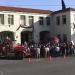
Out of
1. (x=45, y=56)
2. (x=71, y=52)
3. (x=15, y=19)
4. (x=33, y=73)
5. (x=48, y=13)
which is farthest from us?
(x=48, y=13)

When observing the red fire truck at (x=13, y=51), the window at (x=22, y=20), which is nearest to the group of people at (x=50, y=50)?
the red fire truck at (x=13, y=51)

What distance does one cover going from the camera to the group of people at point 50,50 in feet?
128

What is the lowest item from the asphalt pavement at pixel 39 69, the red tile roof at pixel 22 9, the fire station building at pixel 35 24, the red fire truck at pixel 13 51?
the asphalt pavement at pixel 39 69

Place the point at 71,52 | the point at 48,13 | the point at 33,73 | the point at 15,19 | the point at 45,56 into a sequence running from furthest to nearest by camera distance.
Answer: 1. the point at 48,13
2. the point at 15,19
3. the point at 71,52
4. the point at 45,56
5. the point at 33,73

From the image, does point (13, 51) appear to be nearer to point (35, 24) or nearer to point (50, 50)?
point (50, 50)

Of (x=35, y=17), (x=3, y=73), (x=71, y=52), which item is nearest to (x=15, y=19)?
(x=35, y=17)

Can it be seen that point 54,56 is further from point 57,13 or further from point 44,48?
point 57,13

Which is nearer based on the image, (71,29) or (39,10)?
(71,29)

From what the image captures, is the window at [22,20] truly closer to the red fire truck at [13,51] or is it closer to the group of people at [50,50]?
the group of people at [50,50]

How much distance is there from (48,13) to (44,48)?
16.5 m

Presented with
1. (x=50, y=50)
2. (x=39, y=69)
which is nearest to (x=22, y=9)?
(x=50, y=50)

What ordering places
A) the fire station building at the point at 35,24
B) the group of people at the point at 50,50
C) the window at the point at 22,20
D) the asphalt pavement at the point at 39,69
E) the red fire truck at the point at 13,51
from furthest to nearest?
the window at the point at 22,20 → the fire station building at the point at 35,24 → the group of people at the point at 50,50 → the red fire truck at the point at 13,51 → the asphalt pavement at the point at 39,69

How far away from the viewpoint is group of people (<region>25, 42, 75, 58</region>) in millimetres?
38875

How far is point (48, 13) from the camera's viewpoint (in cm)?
5512
